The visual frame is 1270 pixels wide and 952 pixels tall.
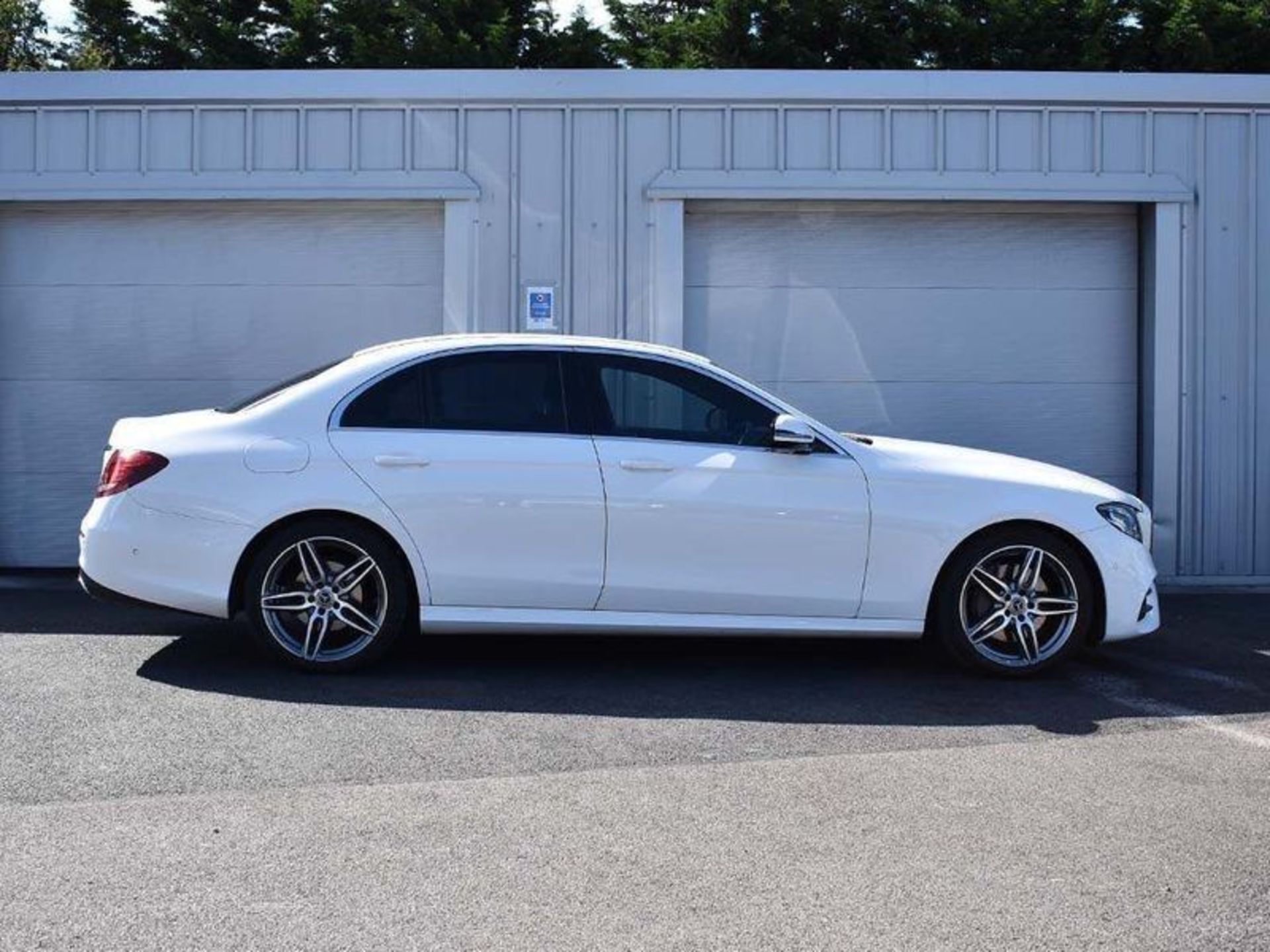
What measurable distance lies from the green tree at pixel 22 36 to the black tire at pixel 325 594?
1268 inches

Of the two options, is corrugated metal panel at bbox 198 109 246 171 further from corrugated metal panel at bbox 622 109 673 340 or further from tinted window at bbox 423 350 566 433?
tinted window at bbox 423 350 566 433

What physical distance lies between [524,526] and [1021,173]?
5290 millimetres

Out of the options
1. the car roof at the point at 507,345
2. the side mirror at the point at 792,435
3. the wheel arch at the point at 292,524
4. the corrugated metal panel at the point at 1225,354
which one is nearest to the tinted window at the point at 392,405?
the car roof at the point at 507,345

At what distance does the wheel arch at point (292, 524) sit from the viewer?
713 centimetres

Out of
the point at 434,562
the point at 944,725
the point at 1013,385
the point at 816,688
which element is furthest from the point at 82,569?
the point at 1013,385

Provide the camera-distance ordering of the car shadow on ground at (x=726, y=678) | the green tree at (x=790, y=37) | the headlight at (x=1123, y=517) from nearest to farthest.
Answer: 1. the car shadow on ground at (x=726, y=678)
2. the headlight at (x=1123, y=517)
3. the green tree at (x=790, y=37)

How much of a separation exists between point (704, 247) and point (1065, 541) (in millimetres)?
4323

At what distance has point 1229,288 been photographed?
10984 mm

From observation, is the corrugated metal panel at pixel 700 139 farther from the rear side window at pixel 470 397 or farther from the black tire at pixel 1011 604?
the black tire at pixel 1011 604

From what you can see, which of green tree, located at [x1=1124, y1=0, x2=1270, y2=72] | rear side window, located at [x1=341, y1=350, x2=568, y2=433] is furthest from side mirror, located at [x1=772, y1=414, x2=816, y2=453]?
green tree, located at [x1=1124, y1=0, x2=1270, y2=72]

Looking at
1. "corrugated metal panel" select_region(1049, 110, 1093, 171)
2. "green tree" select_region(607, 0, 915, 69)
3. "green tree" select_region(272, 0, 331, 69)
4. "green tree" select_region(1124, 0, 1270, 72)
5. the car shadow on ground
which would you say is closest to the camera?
the car shadow on ground

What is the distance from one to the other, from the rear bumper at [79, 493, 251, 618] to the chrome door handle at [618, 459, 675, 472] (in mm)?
1707

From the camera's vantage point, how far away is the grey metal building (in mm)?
10695

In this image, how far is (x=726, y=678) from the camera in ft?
24.2
